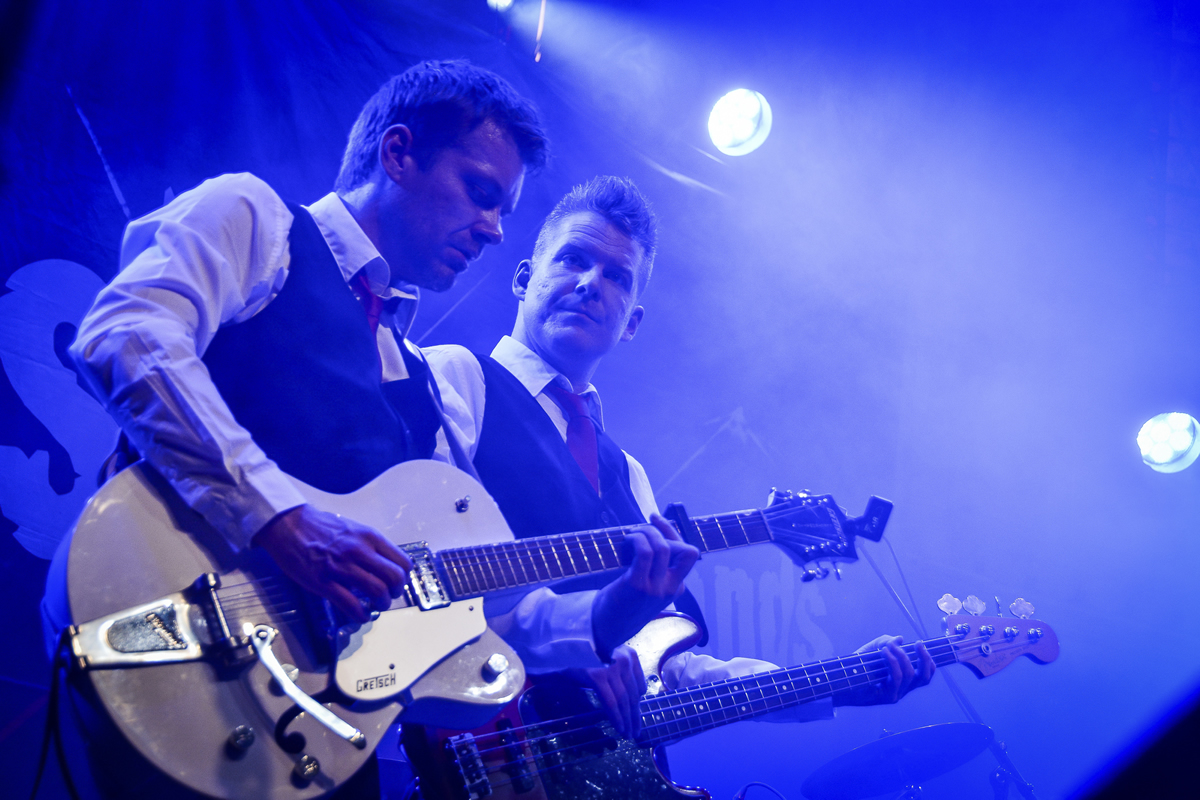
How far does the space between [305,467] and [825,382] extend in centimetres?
346

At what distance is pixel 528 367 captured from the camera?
2.66 meters

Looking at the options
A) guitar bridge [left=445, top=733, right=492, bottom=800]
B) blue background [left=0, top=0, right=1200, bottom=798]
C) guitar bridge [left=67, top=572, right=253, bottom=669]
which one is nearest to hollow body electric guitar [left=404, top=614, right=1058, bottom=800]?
guitar bridge [left=445, top=733, right=492, bottom=800]

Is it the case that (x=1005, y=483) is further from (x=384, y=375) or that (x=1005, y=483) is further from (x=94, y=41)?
(x=94, y=41)

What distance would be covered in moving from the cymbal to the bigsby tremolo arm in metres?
2.32

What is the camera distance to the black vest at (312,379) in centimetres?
149

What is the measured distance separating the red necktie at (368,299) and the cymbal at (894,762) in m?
2.51

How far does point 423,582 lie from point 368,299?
86cm

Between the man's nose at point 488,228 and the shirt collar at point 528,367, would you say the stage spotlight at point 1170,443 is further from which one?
the man's nose at point 488,228

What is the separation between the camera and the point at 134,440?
1.20 metres

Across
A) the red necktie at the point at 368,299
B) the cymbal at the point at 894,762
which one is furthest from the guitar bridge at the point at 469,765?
the cymbal at the point at 894,762

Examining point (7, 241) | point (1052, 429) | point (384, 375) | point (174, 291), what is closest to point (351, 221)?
point (384, 375)

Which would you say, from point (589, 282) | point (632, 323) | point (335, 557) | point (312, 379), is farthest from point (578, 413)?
point (335, 557)

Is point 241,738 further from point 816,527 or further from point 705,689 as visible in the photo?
point 816,527

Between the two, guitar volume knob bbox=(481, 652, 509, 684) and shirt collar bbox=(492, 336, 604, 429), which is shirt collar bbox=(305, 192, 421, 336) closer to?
shirt collar bbox=(492, 336, 604, 429)
